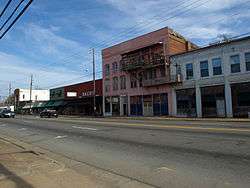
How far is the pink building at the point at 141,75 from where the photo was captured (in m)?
40.3

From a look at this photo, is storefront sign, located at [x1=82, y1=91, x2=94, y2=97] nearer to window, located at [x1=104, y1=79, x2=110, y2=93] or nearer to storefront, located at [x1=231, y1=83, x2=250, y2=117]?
window, located at [x1=104, y1=79, x2=110, y2=93]

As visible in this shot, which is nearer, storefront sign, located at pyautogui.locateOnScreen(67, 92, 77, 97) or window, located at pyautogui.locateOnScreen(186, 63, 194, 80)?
window, located at pyautogui.locateOnScreen(186, 63, 194, 80)

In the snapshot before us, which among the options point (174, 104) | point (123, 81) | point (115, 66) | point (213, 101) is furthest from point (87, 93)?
point (213, 101)

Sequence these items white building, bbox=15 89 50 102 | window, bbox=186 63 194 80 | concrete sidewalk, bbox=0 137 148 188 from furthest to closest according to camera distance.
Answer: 1. white building, bbox=15 89 50 102
2. window, bbox=186 63 194 80
3. concrete sidewalk, bbox=0 137 148 188

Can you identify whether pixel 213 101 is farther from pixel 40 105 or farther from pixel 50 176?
pixel 40 105

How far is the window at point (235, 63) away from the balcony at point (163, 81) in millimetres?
7114

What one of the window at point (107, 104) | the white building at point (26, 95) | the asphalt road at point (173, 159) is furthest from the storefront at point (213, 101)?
the white building at point (26, 95)

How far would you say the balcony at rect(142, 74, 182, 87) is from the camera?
3803 cm

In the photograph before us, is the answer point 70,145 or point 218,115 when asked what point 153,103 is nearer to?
point 218,115

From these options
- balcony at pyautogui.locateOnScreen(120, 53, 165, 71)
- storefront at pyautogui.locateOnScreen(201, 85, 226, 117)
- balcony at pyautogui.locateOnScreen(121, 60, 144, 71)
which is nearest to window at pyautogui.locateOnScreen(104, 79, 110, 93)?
balcony at pyautogui.locateOnScreen(120, 53, 165, 71)

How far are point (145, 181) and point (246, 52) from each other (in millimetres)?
27511

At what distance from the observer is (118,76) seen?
49.4m

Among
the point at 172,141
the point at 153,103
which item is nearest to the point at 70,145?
the point at 172,141

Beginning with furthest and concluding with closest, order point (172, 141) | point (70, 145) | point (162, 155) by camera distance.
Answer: point (70, 145) < point (172, 141) < point (162, 155)
